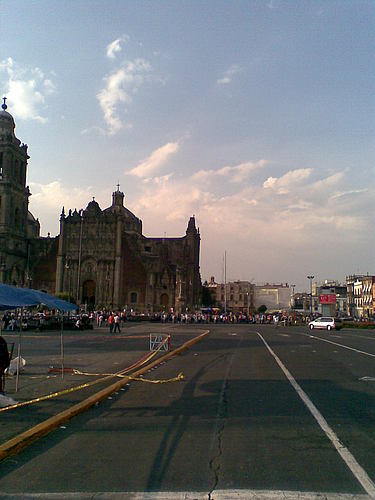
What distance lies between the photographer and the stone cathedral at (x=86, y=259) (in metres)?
74.8

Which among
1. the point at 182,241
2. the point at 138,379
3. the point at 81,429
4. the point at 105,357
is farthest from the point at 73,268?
the point at 81,429

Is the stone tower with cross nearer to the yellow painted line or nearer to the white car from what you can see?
the white car

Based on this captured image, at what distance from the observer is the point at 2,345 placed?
9.18 m

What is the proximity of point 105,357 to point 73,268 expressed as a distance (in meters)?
63.3

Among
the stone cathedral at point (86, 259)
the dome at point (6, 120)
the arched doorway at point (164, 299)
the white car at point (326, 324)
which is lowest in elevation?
the white car at point (326, 324)

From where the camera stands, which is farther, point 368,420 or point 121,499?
point 368,420

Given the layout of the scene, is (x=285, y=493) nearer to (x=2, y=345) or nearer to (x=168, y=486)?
(x=168, y=486)

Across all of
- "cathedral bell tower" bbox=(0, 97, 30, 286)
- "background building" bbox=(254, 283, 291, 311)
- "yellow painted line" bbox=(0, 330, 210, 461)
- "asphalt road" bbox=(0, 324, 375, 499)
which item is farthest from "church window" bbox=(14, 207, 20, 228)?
"background building" bbox=(254, 283, 291, 311)

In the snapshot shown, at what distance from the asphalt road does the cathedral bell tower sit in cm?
6500

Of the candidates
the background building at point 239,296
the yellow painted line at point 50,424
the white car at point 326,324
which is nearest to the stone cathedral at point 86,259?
the white car at point 326,324

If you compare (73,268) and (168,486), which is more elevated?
(73,268)

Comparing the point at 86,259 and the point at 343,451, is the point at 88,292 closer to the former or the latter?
the point at 86,259

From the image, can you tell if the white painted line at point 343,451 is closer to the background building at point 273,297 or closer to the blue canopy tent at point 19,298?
the blue canopy tent at point 19,298

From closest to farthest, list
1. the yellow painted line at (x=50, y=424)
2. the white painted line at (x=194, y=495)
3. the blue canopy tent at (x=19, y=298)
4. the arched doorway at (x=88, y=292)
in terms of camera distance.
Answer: the white painted line at (x=194, y=495)
the yellow painted line at (x=50, y=424)
the blue canopy tent at (x=19, y=298)
the arched doorway at (x=88, y=292)
